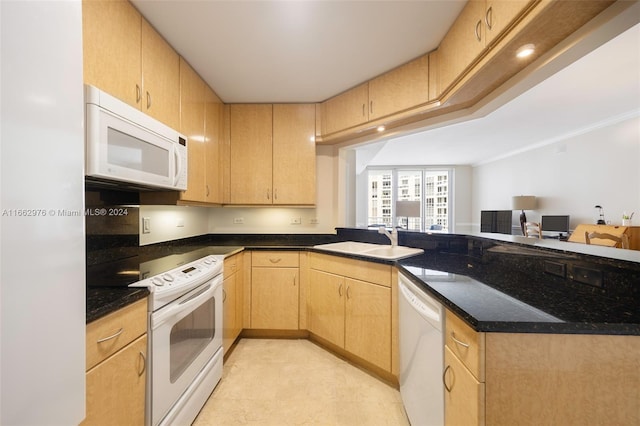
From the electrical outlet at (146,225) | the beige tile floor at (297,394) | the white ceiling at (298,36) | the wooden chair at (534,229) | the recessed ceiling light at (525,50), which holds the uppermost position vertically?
the white ceiling at (298,36)

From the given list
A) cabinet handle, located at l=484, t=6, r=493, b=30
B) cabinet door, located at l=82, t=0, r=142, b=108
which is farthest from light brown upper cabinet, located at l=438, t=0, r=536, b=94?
cabinet door, located at l=82, t=0, r=142, b=108

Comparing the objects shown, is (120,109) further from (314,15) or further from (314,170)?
(314,170)

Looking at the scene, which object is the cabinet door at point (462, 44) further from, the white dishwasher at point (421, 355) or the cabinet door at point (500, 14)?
the white dishwasher at point (421, 355)

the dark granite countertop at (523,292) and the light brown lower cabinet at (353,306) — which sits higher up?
the dark granite countertop at (523,292)

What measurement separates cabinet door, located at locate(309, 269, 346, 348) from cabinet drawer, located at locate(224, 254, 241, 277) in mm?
653

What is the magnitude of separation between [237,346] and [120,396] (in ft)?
4.53

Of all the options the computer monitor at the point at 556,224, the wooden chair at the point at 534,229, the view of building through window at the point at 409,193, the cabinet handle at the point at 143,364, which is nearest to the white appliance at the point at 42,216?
the cabinet handle at the point at 143,364

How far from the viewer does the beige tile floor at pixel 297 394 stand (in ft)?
4.85

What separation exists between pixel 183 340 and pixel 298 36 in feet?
6.42

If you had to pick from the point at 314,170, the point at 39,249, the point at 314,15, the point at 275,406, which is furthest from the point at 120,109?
the point at 275,406

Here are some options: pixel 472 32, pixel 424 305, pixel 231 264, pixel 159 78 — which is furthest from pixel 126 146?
pixel 472 32

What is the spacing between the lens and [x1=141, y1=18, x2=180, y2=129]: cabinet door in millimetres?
1510

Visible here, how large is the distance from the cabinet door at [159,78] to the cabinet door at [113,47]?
0.18ft

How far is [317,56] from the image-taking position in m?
1.85
